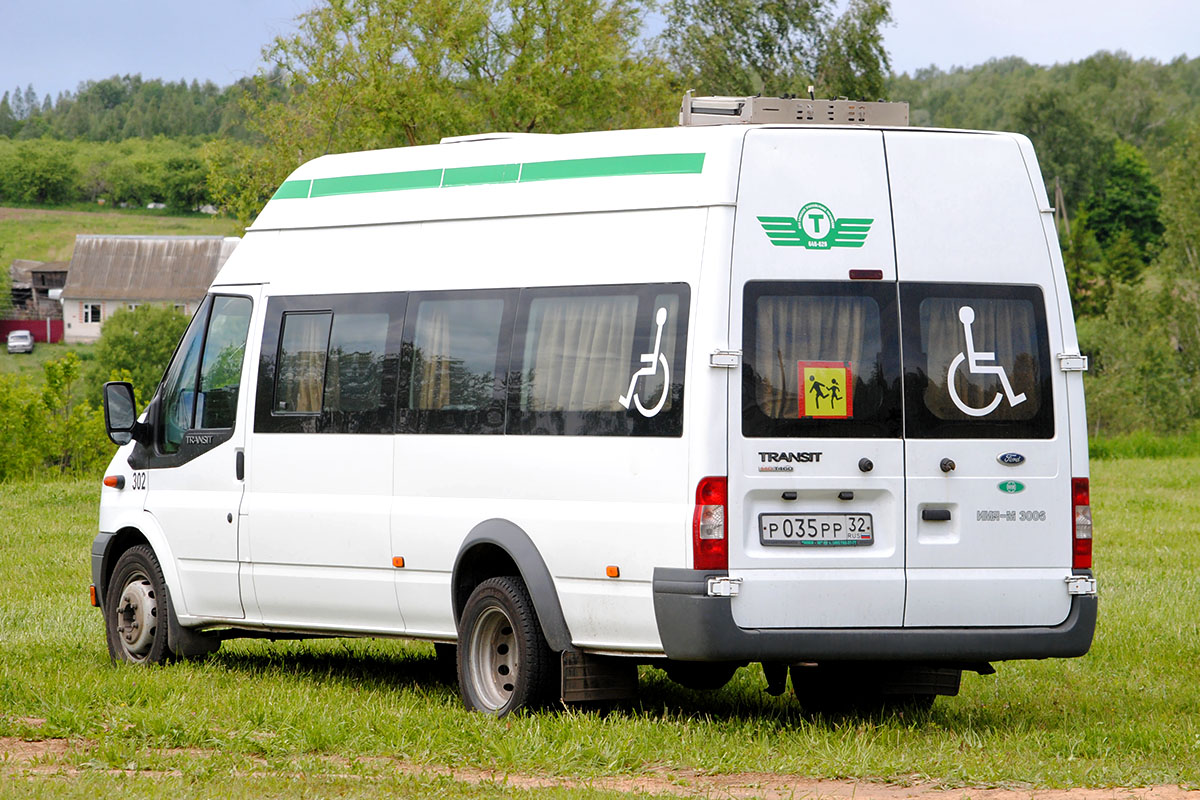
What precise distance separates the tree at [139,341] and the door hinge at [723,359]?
74217 mm

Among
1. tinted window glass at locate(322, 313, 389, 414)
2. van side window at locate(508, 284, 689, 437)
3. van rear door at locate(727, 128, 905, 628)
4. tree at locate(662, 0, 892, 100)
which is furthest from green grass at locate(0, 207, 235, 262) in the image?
van rear door at locate(727, 128, 905, 628)

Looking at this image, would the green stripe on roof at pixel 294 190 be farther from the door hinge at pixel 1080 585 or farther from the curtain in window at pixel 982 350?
the door hinge at pixel 1080 585

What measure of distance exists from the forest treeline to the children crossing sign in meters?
31.0

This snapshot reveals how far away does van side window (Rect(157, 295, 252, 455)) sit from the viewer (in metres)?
10.5

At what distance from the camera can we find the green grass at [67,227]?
12250 centimetres

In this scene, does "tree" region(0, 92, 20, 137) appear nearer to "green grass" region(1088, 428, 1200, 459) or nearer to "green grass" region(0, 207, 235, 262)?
"green grass" region(0, 207, 235, 262)

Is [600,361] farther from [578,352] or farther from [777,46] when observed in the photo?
[777,46]

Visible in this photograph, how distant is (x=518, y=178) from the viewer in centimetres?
909

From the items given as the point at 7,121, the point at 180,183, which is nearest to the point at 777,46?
the point at 180,183

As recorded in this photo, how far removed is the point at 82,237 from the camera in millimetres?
110750

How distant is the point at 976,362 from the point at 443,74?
32.5m

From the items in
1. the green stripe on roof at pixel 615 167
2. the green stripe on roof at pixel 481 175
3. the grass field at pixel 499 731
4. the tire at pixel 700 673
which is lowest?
the grass field at pixel 499 731

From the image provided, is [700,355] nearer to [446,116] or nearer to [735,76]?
[446,116]

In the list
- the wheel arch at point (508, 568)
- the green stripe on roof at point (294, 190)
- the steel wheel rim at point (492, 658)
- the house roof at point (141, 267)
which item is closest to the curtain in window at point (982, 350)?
the wheel arch at point (508, 568)
